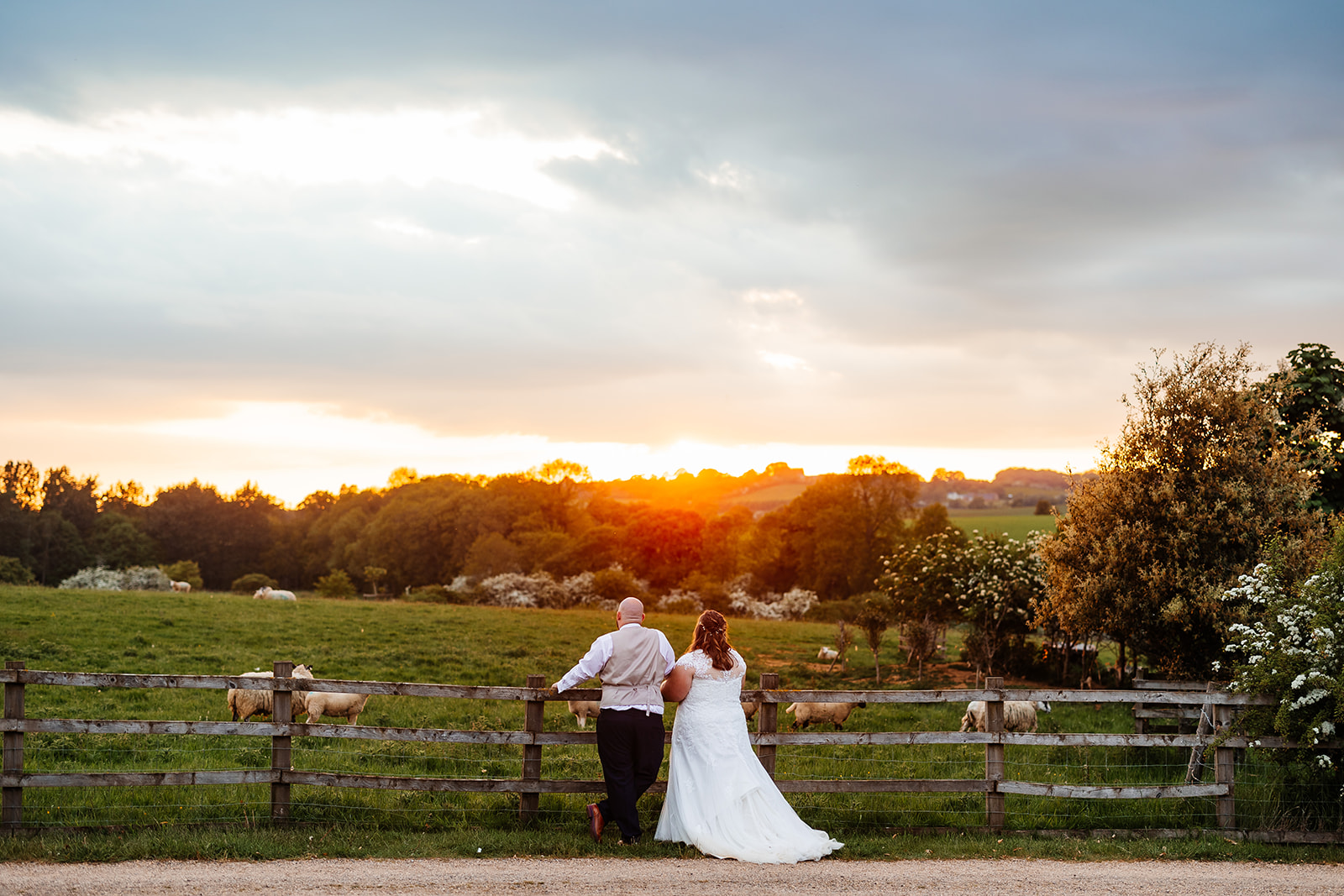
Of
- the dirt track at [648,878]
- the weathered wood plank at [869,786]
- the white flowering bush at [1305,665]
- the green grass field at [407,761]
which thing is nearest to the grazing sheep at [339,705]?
the green grass field at [407,761]

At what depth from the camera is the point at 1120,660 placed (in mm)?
19500

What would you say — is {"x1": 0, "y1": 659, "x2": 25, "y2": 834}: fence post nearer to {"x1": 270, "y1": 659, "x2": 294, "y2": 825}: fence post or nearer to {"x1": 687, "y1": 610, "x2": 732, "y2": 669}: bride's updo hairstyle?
{"x1": 270, "y1": 659, "x2": 294, "y2": 825}: fence post

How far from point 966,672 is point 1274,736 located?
614 inches

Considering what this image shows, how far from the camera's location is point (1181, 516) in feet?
54.8

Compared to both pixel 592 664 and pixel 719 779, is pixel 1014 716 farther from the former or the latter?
pixel 592 664

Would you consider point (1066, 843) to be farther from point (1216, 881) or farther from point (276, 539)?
point (276, 539)

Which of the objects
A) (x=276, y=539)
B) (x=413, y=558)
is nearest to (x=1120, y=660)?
(x=413, y=558)

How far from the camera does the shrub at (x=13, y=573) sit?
55.3m

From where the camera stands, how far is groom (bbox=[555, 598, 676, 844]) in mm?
9289

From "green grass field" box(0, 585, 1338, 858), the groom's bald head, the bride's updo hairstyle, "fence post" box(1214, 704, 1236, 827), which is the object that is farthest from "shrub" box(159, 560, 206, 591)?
"fence post" box(1214, 704, 1236, 827)

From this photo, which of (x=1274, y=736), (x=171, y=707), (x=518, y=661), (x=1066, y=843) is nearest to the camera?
(x=1066, y=843)

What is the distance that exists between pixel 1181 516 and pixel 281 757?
47.3 ft

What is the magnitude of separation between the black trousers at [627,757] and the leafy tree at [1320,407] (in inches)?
579

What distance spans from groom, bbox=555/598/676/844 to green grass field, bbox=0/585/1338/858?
16.2 inches
